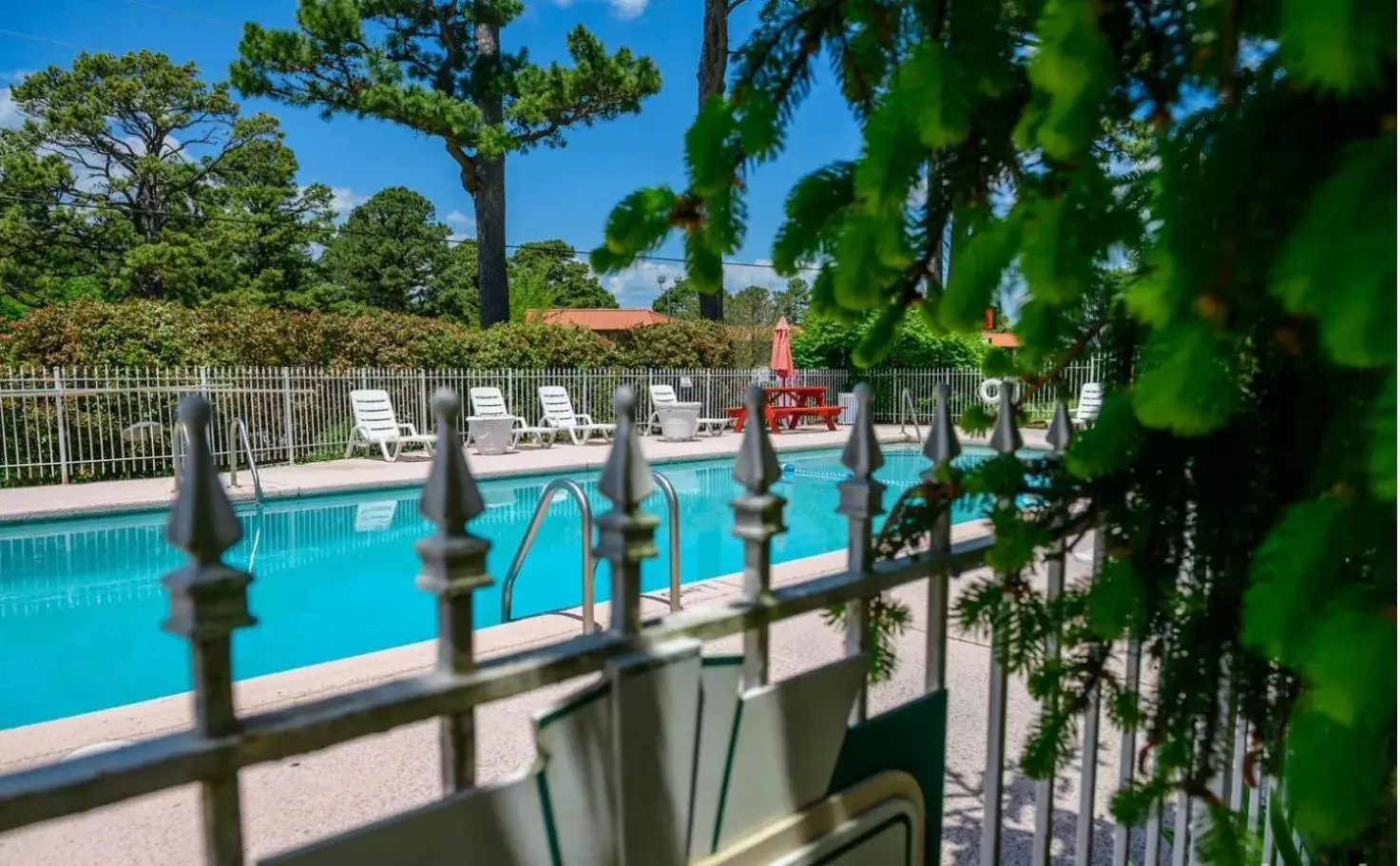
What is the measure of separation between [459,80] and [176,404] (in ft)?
40.8

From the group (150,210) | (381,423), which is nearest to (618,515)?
(381,423)

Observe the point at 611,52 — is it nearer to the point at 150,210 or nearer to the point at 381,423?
the point at 381,423

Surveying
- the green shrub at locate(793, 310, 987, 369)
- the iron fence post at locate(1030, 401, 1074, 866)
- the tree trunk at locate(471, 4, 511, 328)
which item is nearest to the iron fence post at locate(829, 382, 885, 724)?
the iron fence post at locate(1030, 401, 1074, 866)

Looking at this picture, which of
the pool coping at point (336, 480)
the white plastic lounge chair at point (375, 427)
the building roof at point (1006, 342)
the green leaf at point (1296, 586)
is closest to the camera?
the green leaf at point (1296, 586)

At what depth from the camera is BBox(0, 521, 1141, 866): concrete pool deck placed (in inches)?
100.0

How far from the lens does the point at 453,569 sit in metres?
0.96

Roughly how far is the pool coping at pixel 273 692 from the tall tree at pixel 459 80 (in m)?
14.7

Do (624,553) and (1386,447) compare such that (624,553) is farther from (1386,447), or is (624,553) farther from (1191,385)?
(1386,447)

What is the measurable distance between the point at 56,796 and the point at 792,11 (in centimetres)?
114

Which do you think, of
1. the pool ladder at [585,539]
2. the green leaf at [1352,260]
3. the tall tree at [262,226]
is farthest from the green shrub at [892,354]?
the green leaf at [1352,260]

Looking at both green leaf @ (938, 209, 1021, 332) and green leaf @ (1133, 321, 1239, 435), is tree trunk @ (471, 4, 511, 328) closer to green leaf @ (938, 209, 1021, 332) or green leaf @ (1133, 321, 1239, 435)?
green leaf @ (938, 209, 1021, 332)

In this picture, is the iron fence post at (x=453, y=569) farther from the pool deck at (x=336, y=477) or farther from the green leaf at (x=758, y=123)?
the pool deck at (x=336, y=477)

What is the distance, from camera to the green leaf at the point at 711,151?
1.05 meters

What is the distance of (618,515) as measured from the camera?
111 cm
